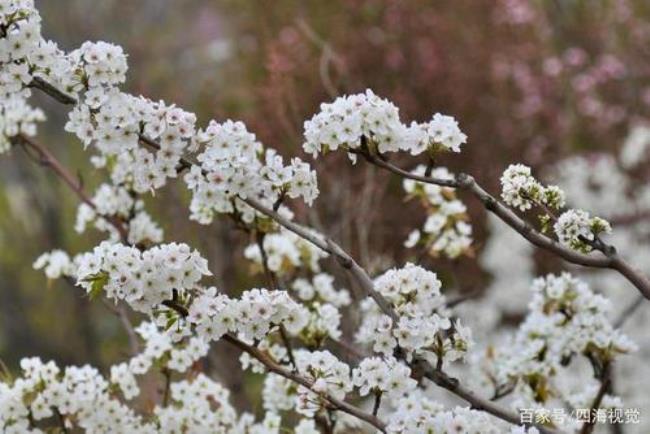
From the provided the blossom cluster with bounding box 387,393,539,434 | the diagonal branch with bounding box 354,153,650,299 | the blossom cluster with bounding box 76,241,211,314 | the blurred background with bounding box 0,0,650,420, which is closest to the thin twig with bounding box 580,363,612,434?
the blossom cluster with bounding box 387,393,539,434

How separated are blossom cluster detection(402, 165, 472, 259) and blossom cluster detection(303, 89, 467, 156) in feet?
3.62

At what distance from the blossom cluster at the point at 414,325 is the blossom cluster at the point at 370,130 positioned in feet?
1.13

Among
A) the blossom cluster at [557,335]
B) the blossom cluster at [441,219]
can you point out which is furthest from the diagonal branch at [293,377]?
the blossom cluster at [441,219]

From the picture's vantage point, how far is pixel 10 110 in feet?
12.7

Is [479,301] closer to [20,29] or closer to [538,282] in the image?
[538,282]

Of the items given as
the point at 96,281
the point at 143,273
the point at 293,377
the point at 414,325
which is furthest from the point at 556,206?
the point at 96,281

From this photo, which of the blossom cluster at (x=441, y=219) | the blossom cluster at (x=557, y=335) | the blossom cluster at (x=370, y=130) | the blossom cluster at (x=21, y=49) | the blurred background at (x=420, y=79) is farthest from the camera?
the blurred background at (x=420, y=79)

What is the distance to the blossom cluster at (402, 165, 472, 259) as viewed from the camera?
12.5 feet

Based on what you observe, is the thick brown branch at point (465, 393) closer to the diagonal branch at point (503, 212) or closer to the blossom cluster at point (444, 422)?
the blossom cluster at point (444, 422)

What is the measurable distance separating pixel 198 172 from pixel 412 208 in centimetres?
630

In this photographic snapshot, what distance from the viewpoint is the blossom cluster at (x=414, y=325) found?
266 centimetres

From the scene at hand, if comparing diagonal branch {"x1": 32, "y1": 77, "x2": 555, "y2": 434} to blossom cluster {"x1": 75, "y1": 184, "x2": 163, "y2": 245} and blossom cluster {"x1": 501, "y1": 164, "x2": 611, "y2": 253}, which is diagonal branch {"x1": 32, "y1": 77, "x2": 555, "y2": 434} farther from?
blossom cluster {"x1": 75, "y1": 184, "x2": 163, "y2": 245}

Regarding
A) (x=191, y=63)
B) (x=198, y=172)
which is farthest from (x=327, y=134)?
(x=191, y=63)

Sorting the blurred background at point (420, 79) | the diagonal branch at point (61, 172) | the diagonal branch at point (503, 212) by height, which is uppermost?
the blurred background at point (420, 79)
